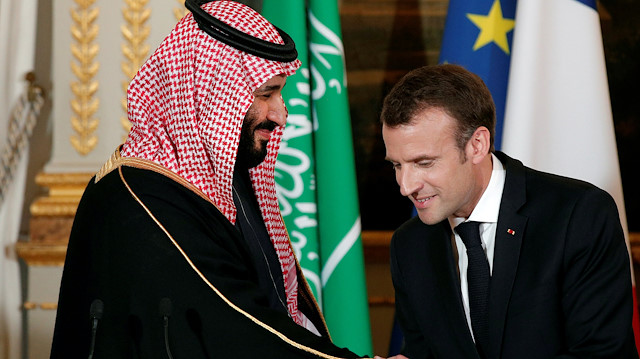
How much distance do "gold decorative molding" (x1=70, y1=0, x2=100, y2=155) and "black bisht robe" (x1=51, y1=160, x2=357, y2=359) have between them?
1.74 m

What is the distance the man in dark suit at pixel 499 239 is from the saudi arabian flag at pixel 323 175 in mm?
1295

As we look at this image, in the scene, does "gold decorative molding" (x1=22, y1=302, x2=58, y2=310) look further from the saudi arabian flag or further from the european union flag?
the european union flag

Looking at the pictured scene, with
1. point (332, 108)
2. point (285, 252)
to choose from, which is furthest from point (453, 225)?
point (332, 108)

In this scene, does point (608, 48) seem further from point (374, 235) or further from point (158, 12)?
point (158, 12)

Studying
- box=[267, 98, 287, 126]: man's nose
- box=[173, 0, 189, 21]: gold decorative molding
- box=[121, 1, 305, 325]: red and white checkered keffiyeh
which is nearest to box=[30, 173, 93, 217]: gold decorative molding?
box=[173, 0, 189, 21]: gold decorative molding

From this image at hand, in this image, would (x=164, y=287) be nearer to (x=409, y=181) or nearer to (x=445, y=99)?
(x=409, y=181)

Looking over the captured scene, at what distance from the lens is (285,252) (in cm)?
278

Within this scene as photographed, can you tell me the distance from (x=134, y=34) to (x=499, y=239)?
7.52 ft

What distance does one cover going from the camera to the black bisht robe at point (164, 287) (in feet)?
7.33


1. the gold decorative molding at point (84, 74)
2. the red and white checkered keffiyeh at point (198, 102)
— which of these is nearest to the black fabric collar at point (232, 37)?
the red and white checkered keffiyeh at point (198, 102)

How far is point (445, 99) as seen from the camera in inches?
94.3

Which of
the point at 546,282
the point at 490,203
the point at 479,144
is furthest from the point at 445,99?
the point at 546,282

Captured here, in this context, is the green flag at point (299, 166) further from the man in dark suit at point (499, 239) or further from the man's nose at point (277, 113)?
the man in dark suit at point (499, 239)

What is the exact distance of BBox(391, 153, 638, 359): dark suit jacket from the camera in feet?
7.43
